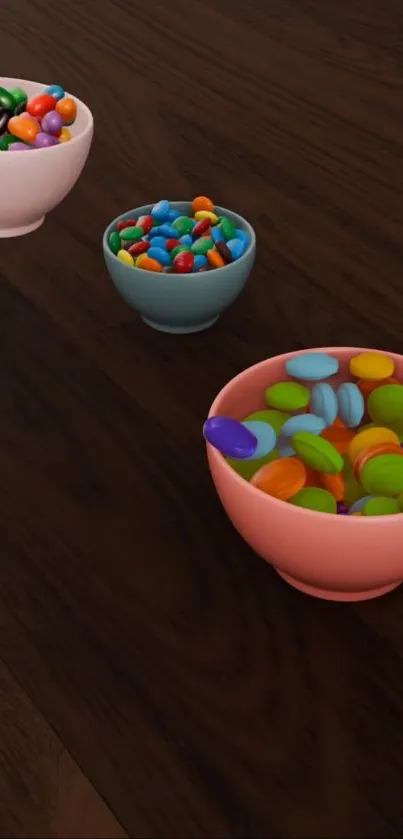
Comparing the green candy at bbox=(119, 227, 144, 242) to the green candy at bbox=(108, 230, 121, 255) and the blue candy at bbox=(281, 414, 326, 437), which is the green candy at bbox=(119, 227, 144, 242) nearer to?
the green candy at bbox=(108, 230, 121, 255)

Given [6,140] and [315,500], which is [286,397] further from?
[6,140]

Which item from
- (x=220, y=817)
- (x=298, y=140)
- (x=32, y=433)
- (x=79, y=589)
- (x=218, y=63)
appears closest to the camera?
(x=220, y=817)

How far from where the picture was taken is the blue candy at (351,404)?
688mm

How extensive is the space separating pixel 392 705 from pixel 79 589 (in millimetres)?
228

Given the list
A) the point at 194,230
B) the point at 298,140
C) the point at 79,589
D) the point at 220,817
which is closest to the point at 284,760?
the point at 220,817

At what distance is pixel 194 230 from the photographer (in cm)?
Answer: 92

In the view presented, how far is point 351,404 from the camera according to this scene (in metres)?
0.69

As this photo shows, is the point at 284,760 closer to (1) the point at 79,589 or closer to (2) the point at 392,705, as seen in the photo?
(2) the point at 392,705

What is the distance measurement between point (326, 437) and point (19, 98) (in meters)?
0.50

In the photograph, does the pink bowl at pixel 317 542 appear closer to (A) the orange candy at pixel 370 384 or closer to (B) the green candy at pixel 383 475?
(B) the green candy at pixel 383 475

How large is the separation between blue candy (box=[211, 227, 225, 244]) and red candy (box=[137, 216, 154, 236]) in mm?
67

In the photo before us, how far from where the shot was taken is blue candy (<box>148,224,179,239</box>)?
91 cm

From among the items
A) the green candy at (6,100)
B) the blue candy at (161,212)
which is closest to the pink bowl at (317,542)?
the blue candy at (161,212)

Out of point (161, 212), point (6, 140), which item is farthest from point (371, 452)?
point (6, 140)
